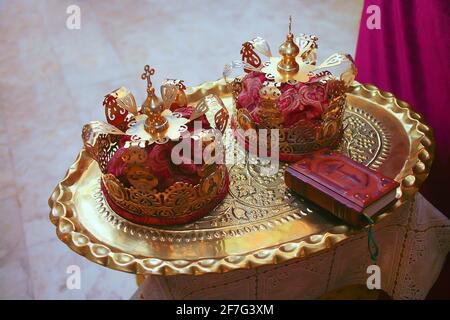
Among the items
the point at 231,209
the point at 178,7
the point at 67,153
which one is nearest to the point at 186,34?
the point at 178,7

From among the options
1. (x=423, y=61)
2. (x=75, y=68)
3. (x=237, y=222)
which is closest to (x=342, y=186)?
(x=237, y=222)

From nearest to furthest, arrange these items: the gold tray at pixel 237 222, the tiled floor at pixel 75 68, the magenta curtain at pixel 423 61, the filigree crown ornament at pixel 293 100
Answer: the gold tray at pixel 237 222 → the filigree crown ornament at pixel 293 100 → the magenta curtain at pixel 423 61 → the tiled floor at pixel 75 68

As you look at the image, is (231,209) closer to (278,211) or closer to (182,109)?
(278,211)

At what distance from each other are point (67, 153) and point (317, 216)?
4.27ft

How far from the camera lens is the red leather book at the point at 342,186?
0.90 metres

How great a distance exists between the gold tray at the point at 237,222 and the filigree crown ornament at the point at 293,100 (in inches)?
2.5

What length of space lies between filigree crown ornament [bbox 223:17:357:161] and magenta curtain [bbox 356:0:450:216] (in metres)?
0.25

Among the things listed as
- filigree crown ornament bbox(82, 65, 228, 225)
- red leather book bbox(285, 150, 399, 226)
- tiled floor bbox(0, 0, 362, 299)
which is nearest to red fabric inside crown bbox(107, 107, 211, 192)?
filigree crown ornament bbox(82, 65, 228, 225)

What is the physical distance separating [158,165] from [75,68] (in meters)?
1.76

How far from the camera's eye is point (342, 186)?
918 millimetres

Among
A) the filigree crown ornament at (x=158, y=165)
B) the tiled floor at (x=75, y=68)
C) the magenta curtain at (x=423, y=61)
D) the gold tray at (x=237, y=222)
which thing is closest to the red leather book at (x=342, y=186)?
the gold tray at (x=237, y=222)

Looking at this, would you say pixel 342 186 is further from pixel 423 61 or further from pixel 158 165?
pixel 423 61

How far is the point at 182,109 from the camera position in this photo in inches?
40.8

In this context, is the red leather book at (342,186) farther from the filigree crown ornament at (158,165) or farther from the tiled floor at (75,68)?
the tiled floor at (75,68)
